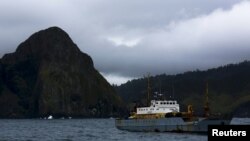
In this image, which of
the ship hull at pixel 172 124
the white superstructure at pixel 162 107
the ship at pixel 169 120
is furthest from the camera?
the white superstructure at pixel 162 107

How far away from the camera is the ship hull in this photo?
118075mm

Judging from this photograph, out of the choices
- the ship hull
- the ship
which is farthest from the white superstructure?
the ship hull

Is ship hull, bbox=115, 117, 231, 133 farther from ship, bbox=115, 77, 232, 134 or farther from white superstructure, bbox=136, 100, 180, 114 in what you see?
white superstructure, bbox=136, 100, 180, 114

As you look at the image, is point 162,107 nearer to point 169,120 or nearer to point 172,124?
point 169,120

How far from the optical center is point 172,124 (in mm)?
124438

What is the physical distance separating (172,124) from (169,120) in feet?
3.92

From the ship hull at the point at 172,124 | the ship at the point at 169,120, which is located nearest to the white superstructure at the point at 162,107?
the ship at the point at 169,120

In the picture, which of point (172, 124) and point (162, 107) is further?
point (162, 107)

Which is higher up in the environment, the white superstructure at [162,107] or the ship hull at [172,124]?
the white superstructure at [162,107]

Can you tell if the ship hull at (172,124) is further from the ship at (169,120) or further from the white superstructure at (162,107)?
the white superstructure at (162,107)

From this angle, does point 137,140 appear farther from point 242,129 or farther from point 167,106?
point 242,129

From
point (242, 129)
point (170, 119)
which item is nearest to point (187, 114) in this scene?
point (170, 119)

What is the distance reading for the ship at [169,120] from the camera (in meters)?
119

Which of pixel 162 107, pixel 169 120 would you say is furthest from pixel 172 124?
pixel 162 107
